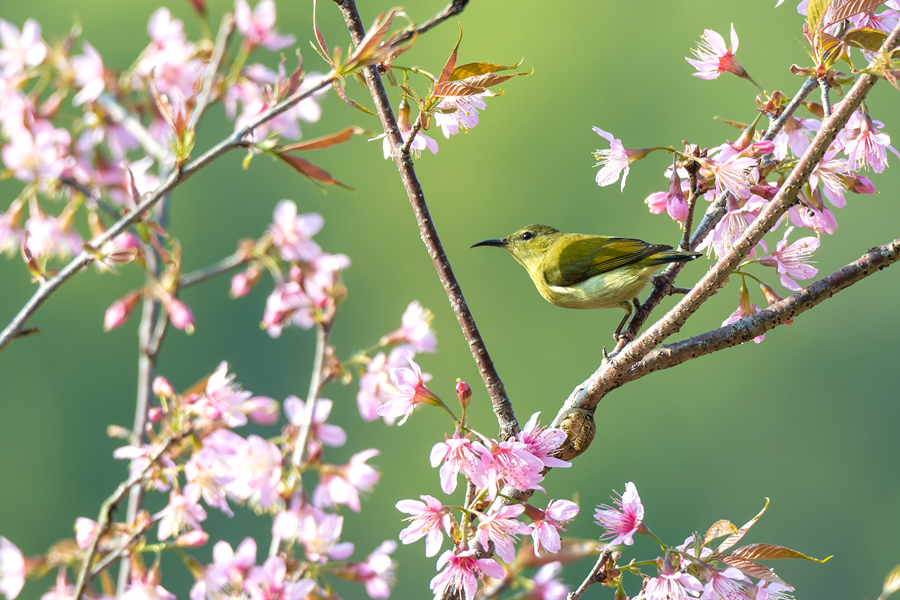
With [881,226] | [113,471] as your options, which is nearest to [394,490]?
[113,471]

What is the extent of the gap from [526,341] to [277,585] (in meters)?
22.4

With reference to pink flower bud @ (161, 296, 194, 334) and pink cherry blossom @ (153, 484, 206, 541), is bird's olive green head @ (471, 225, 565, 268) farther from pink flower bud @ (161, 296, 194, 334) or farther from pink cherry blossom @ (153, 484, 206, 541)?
pink cherry blossom @ (153, 484, 206, 541)

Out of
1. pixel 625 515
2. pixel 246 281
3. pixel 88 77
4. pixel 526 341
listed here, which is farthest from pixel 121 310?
pixel 526 341

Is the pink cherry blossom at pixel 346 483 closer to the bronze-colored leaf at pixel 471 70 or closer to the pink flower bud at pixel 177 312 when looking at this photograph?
the pink flower bud at pixel 177 312

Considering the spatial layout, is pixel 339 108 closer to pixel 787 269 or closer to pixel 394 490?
pixel 394 490

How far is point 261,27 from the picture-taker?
1.60 meters

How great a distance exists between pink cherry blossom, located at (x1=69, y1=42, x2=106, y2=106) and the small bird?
84cm

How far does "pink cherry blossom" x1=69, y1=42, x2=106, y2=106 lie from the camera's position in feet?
4.57

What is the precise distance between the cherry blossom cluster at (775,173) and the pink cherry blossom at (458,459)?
379 mm

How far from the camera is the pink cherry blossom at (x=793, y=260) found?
3.38ft

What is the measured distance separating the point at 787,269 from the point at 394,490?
1981cm

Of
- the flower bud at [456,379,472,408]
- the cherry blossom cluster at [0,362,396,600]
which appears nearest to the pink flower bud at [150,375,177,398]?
the cherry blossom cluster at [0,362,396,600]

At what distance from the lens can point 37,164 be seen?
4.64 ft

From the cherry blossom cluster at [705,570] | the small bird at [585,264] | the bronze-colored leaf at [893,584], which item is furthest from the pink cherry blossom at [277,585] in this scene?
the small bird at [585,264]
